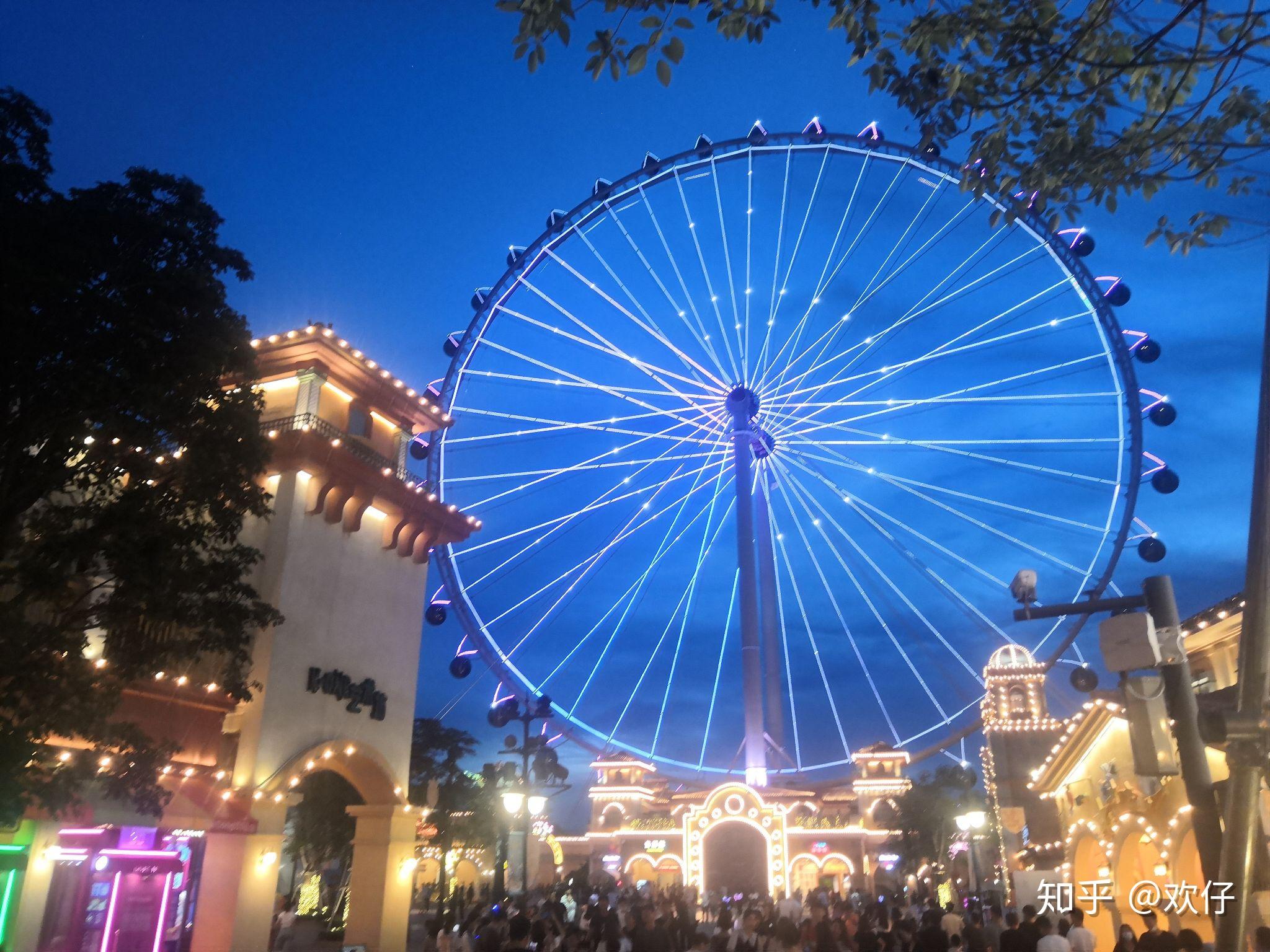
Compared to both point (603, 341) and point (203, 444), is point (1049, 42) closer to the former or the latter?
point (203, 444)


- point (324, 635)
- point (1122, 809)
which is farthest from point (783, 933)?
point (324, 635)

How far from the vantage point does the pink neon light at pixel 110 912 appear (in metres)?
15.4

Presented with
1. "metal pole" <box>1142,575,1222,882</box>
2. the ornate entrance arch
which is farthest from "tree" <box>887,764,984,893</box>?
"metal pole" <box>1142,575,1222,882</box>

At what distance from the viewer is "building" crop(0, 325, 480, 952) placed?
639 inches

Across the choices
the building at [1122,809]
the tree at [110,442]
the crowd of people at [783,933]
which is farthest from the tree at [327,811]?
the building at [1122,809]

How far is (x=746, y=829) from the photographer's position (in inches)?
1407

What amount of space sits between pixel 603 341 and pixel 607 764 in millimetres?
37215

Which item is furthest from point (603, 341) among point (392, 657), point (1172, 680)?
point (1172, 680)

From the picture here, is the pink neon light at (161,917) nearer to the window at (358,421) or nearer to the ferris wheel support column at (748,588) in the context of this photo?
the window at (358,421)

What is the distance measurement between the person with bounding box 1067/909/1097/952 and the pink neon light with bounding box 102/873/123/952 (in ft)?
45.5

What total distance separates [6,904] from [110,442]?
7466 mm

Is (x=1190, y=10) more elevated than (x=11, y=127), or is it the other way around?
(x=11, y=127)

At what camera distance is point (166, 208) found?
12.8 m

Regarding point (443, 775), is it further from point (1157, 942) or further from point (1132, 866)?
point (1157, 942)
